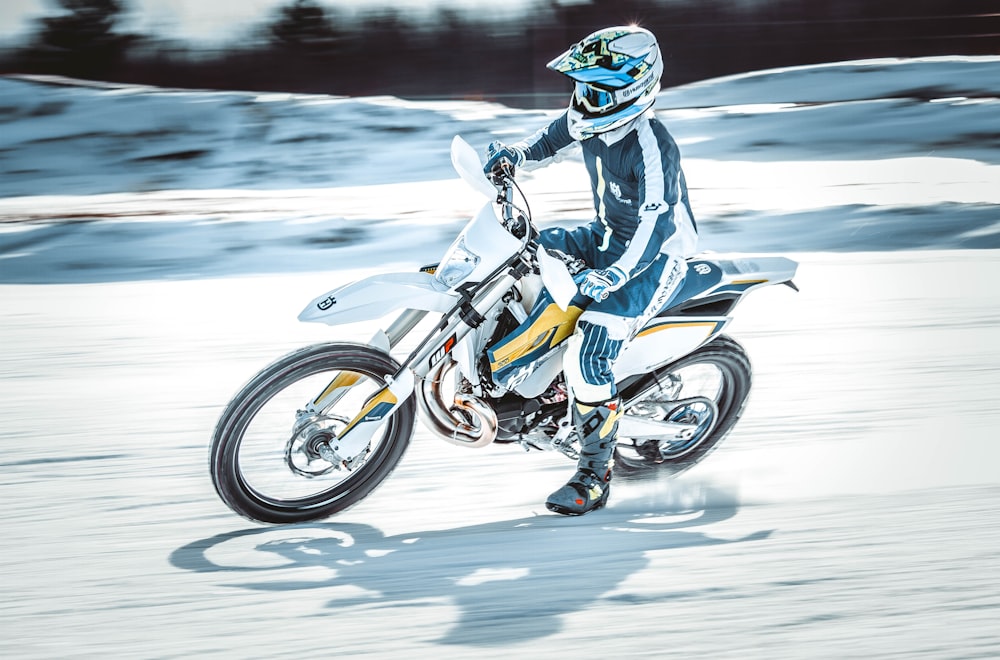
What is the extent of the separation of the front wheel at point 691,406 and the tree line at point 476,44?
8.09 m

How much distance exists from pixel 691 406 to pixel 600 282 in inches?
36.9

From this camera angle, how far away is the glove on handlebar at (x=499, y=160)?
362 cm

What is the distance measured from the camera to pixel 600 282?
335 cm

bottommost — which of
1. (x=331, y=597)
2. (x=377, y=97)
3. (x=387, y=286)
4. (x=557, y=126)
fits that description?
(x=331, y=597)

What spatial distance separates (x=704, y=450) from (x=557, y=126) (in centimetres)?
144

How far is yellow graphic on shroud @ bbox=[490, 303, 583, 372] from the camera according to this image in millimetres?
3547

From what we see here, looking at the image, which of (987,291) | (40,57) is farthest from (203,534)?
(40,57)

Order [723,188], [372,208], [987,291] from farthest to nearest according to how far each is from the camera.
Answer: [723,188] < [372,208] < [987,291]

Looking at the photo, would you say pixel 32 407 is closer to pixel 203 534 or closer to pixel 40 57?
pixel 203 534

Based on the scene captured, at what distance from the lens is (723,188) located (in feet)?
30.7

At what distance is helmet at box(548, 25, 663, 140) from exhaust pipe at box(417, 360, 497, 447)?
101 centimetres

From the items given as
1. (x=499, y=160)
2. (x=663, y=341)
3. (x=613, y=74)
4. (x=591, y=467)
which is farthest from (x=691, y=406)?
(x=613, y=74)

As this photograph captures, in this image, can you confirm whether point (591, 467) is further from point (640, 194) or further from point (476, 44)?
point (476, 44)

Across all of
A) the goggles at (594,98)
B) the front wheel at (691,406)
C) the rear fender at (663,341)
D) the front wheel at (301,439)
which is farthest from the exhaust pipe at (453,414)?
the goggles at (594,98)
